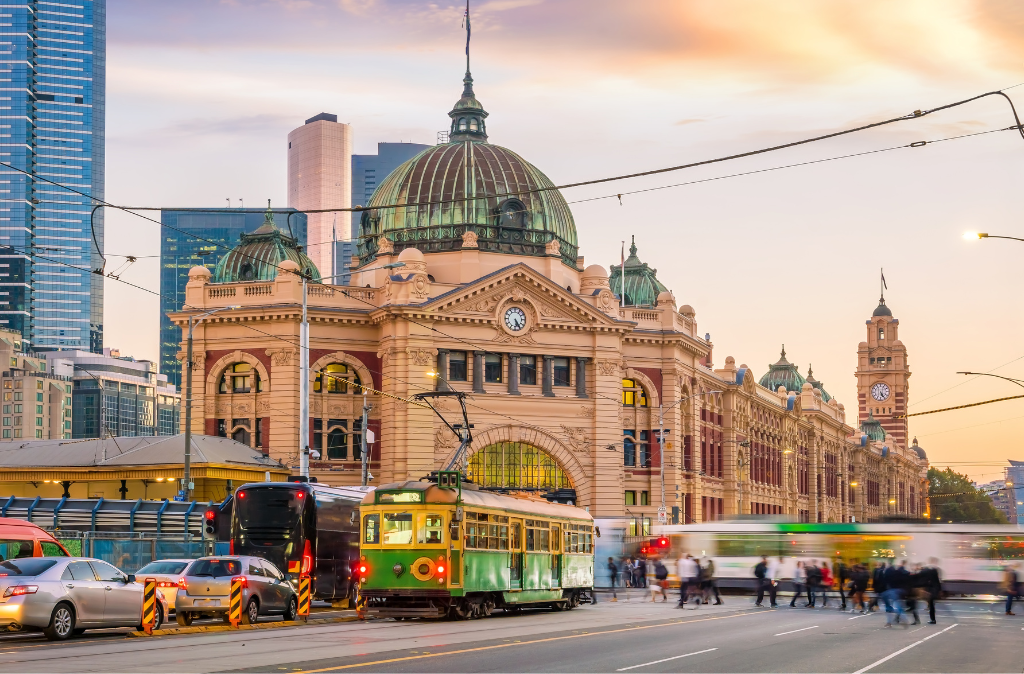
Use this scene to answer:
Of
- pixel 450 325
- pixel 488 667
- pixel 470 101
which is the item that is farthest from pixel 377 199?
pixel 488 667

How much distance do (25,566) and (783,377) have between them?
5017 inches

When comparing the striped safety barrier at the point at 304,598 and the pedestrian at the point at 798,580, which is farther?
the pedestrian at the point at 798,580

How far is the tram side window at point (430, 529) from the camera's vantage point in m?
32.8

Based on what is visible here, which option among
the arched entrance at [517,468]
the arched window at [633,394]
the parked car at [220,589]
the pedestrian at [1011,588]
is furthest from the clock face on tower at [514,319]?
the parked car at [220,589]

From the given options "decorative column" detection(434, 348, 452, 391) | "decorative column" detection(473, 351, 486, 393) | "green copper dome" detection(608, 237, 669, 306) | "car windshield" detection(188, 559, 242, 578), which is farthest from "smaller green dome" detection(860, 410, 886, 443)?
"car windshield" detection(188, 559, 242, 578)

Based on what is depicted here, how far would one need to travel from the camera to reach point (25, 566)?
2450cm

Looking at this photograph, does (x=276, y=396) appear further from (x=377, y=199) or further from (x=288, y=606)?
(x=288, y=606)

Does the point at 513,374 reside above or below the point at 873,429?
below

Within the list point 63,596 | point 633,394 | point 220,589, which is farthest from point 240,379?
point 63,596

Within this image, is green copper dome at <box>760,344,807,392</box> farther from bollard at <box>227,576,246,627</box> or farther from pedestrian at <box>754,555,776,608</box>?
bollard at <box>227,576,246,627</box>

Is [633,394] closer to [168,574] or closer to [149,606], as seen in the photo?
[168,574]

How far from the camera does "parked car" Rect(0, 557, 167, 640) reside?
79.1 ft

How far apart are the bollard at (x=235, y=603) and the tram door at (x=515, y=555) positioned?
25.2ft

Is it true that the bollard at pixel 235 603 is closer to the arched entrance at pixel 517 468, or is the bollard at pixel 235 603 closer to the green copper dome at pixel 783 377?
the arched entrance at pixel 517 468
